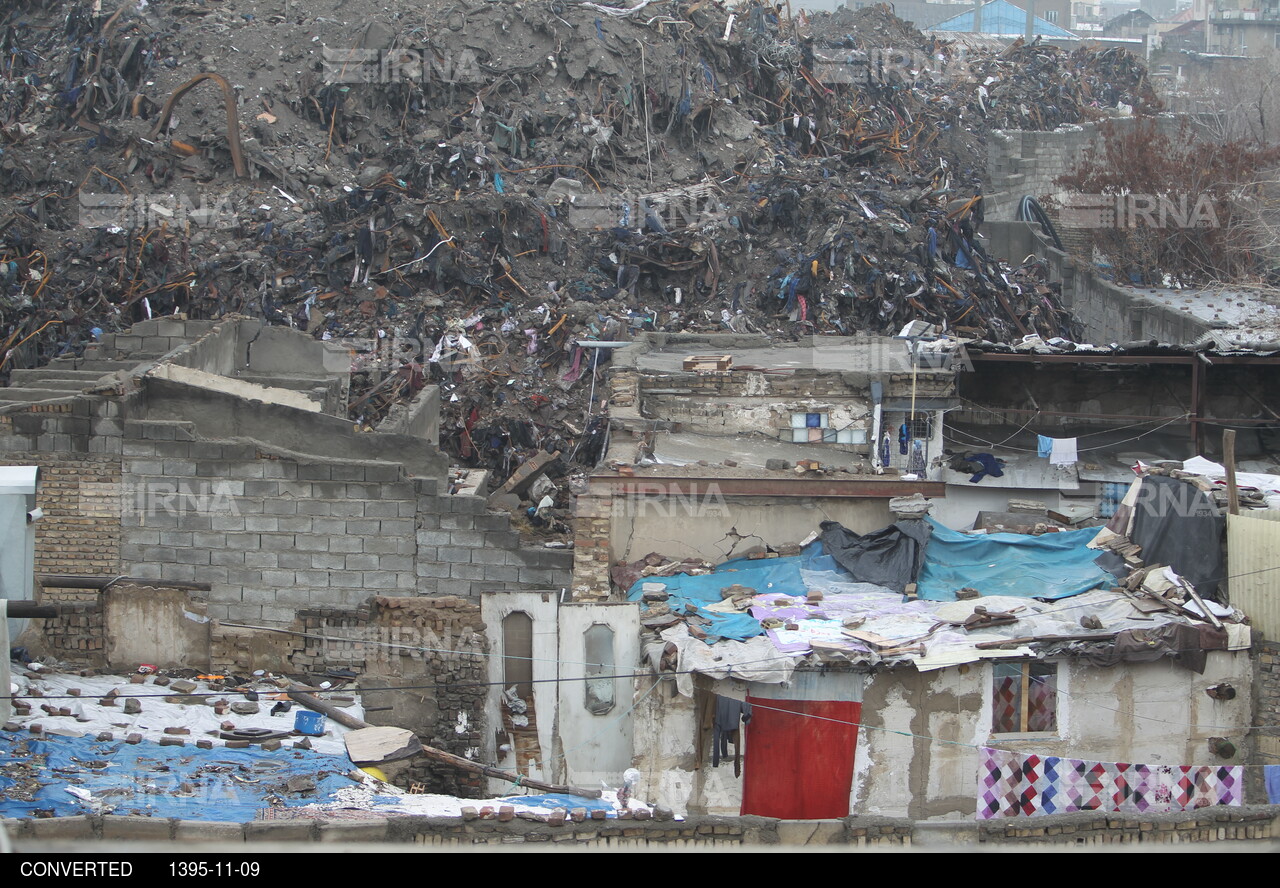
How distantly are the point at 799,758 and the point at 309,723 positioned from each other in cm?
381

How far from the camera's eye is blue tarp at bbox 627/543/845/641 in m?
11.0

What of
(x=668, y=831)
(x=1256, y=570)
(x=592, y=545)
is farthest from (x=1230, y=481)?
(x=668, y=831)

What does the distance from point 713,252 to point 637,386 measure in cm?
788

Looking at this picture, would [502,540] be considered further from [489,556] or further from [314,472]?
[314,472]

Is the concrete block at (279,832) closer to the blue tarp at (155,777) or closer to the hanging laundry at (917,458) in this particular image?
the blue tarp at (155,777)

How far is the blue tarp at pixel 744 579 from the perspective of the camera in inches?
432

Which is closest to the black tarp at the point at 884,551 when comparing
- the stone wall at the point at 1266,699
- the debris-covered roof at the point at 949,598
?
the debris-covered roof at the point at 949,598

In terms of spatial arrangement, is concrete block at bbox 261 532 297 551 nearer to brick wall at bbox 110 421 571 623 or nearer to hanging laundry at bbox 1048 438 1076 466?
brick wall at bbox 110 421 571 623

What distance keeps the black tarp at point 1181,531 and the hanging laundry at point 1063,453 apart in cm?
395

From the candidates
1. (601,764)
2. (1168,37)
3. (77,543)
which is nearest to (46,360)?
(77,543)

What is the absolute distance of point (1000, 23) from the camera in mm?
58031

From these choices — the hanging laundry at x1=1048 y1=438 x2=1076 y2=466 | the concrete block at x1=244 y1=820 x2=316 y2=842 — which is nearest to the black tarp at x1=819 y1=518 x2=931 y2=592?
the hanging laundry at x1=1048 y1=438 x2=1076 y2=466

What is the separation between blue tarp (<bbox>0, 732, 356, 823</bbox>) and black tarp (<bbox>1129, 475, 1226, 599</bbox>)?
6611 mm

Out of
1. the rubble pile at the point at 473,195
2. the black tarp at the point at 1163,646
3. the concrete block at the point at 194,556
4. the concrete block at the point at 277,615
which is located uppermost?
the rubble pile at the point at 473,195
